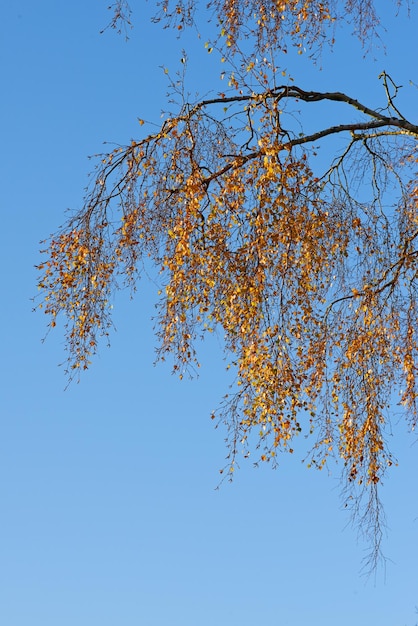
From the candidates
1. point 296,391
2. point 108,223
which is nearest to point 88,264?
point 108,223

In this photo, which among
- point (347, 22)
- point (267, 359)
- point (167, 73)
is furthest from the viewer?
point (347, 22)

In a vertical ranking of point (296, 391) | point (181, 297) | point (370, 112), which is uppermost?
point (370, 112)

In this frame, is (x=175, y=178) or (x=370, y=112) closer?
(x=175, y=178)

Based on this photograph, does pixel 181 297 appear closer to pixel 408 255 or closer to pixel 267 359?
pixel 267 359

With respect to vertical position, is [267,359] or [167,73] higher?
[167,73]

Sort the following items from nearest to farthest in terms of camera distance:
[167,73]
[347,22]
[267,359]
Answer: [267,359] → [167,73] → [347,22]

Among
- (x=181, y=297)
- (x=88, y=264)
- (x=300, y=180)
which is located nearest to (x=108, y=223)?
(x=88, y=264)

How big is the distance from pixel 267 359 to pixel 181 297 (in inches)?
34.4

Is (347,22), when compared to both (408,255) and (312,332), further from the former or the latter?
(312,332)

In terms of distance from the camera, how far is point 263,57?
25.2 feet

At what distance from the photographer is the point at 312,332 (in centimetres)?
779

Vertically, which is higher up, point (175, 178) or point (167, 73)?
point (167, 73)

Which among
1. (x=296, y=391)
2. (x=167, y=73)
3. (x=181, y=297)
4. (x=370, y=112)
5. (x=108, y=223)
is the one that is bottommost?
(x=296, y=391)

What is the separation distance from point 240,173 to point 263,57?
0.95 meters
